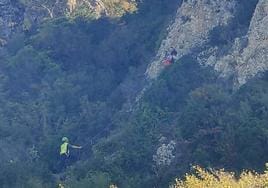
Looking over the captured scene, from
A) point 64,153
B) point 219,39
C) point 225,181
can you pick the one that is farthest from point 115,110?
point 225,181

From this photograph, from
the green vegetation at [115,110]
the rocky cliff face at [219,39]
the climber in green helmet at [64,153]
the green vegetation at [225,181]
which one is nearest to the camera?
the green vegetation at [225,181]

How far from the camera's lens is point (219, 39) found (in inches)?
1633

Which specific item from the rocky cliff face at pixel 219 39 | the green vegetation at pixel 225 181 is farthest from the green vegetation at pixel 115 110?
the green vegetation at pixel 225 181

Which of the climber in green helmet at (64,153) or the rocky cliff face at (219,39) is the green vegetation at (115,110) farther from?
the rocky cliff face at (219,39)

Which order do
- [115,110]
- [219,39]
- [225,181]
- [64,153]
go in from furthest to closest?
[115,110], [219,39], [64,153], [225,181]

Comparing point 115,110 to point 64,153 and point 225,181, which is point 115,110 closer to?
point 64,153

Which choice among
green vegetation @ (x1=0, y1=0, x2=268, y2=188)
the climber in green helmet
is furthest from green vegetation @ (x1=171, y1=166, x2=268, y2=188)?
the climber in green helmet

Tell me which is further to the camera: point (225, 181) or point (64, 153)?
point (64, 153)

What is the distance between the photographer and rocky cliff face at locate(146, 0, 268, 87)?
37.3 m

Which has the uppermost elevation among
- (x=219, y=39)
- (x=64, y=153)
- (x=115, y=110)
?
(x=219, y=39)

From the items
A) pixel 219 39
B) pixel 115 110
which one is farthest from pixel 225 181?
pixel 115 110

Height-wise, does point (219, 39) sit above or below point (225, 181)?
above

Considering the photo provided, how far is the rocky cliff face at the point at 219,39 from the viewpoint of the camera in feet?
123

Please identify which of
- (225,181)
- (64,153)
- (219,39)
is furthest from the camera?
→ (219,39)
